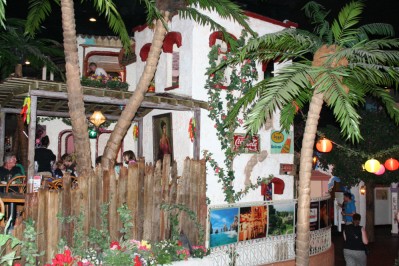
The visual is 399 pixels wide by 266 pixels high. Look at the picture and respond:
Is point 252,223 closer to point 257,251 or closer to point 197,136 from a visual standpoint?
point 257,251

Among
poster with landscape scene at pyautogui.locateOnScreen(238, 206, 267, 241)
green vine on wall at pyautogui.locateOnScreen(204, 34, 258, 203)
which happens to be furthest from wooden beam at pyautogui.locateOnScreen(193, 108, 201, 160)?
poster with landscape scene at pyautogui.locateOnScreen(238, 206, 267, 241)

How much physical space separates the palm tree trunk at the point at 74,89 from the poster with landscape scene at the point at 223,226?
3301 millimetres

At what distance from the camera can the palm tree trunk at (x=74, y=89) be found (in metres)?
9.28

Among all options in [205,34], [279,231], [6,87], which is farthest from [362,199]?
[6,87]

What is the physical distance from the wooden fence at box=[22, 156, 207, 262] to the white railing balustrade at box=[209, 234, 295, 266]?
1.51m

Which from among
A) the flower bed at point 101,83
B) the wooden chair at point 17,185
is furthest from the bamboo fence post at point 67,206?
the flower bed at point 101,83

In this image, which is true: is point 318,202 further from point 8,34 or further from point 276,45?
point 8,34

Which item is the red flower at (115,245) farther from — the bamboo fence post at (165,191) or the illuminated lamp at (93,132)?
the illuminated lamp at (93,132)

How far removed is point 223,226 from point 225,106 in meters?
4.10

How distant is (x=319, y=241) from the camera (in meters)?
14.0

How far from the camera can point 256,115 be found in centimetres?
782

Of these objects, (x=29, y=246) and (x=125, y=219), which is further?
(x=125, y=219)

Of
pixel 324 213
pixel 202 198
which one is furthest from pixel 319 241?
pixel 202 198

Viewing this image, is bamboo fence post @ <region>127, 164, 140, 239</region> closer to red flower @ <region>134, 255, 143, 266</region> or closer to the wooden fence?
the wooden fence
